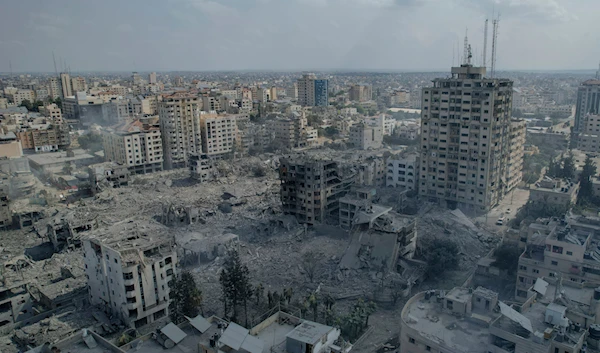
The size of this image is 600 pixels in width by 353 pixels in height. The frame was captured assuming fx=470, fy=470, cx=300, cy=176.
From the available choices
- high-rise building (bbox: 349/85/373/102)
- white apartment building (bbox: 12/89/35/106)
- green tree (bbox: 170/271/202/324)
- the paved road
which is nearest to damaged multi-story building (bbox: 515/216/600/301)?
the paved road

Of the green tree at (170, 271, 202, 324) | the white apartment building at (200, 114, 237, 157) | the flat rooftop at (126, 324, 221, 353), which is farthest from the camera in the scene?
the white apartment building at (200, 114, 237, 157)

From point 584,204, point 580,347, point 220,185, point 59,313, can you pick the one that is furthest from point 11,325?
point 584,204

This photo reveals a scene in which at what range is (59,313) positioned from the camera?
1174cm

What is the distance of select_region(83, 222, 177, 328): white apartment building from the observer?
10.8 m

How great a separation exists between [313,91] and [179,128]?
3169cm

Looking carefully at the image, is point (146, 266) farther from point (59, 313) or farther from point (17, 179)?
point (17, 179)

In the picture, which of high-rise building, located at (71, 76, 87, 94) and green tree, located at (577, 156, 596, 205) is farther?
high-rise building, located at (71, 76, 87, 94)

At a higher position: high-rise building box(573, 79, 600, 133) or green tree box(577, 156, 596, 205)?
high-rise building box(573, 79, 600, 133)

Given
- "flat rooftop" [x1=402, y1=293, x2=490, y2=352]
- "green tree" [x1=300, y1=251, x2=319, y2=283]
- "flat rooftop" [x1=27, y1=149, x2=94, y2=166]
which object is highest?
"flat rooftop" [x1=402, y1=293, x2=490, y2=352]

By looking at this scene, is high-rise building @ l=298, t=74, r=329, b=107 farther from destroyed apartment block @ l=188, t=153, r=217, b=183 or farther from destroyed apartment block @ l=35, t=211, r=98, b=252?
destroyed apartment block @ l=35, t=211, r=98, b=252

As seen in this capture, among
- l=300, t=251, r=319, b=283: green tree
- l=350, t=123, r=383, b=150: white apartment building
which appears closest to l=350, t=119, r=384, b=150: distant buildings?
l=350, t=123, r=383, b=150: white apartment building

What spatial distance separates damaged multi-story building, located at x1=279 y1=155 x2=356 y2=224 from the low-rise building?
24.1ft

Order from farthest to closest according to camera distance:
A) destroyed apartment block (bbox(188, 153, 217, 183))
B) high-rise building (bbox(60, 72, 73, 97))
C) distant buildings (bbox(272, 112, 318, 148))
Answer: high-rise building (bbox(60, 72, 73, 97)) → distant buildings (bbox(272, 112, 318, 148)) → destroyed apartment block (bbox(188, 153, 217, 183))

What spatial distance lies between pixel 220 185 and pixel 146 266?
46.3 ft
